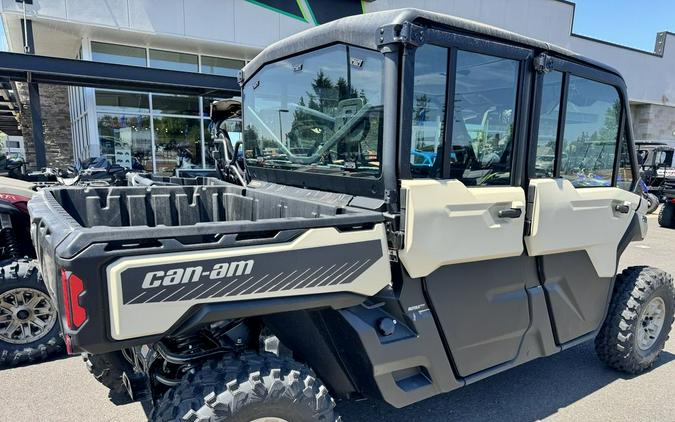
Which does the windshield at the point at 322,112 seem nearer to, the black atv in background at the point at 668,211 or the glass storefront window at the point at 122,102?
the glass storefront window at the point at 122,102

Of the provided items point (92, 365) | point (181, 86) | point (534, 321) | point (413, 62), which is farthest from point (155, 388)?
point (181, 86)

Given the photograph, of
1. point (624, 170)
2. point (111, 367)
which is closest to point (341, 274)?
point (111, 367)

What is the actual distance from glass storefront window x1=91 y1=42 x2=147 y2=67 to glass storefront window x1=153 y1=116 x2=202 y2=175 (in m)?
1.59

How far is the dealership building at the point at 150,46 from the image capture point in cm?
1052

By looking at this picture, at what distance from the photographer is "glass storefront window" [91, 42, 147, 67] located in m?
11.5

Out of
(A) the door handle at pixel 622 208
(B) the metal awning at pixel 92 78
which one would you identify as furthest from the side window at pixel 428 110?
(B) the metal awning at pixel 92 78

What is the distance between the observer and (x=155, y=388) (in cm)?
222

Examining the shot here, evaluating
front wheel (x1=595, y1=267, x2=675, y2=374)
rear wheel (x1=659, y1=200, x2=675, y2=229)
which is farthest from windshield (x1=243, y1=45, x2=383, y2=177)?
rear wheel (x1=659, y1=200, x2=675, y2=229)

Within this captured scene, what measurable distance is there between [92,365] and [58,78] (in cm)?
850

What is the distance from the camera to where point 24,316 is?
12.2 ft

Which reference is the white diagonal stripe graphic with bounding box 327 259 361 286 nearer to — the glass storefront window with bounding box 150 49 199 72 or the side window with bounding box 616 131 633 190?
the side window with bounding box 616 131 633 190

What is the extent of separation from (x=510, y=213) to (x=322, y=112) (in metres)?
1.24

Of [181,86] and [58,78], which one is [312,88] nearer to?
[181,86]

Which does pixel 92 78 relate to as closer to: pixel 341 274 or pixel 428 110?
pixel 428 110
